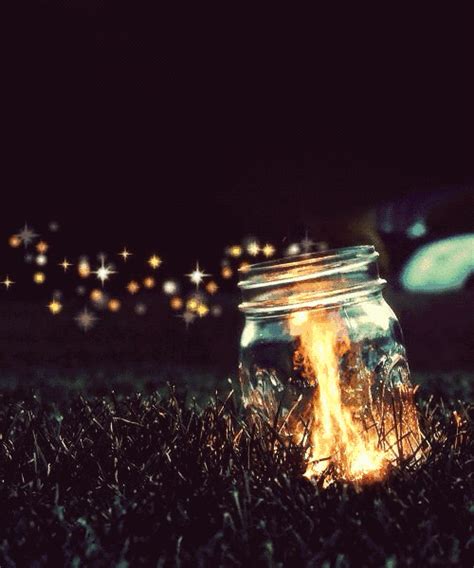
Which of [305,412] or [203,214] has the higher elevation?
[203,214]

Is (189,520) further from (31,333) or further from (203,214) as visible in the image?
(31,333)

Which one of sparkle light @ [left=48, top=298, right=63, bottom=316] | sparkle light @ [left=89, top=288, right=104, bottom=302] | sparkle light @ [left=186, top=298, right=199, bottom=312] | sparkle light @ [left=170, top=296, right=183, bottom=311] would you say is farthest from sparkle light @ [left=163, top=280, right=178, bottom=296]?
sparkle light @ [left=48, top=298, right=63, bottom=316]

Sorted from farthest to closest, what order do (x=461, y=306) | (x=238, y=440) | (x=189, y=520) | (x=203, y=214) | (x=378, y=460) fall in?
(x=461, y=306) → (x=203, y=214) → (x=238, y=440) → (x=378, y=460) → (x=189, y=520)

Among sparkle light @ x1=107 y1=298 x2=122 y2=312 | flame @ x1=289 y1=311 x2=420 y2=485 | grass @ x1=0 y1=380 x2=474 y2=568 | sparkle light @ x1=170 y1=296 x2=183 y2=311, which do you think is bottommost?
grass @ x1=0 y1=380 x2=474 y2=568

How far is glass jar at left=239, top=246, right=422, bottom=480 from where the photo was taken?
2.65 metres

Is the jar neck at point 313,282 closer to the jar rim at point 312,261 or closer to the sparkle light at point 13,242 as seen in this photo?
the jar rim at point 312,261

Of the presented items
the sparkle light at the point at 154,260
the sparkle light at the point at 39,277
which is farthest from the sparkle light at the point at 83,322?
the sparkle light at the point at 154,260

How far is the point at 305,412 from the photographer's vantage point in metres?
2.75

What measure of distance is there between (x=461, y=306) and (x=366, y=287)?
21.9ft

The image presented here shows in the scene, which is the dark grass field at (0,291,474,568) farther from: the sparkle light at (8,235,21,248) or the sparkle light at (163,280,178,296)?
the sparkle light at (163,280,178,296)

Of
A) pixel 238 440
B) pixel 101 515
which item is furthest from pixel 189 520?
pixel 238 440

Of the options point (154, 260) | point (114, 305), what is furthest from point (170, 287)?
point (154, 260)

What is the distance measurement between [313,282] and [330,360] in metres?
0.26

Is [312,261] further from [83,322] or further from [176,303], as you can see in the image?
[176,303]
